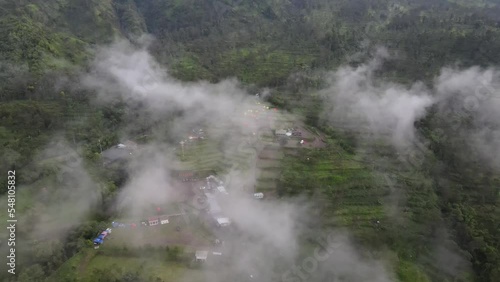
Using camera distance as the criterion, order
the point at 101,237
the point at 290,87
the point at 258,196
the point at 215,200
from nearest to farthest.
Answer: the point at 101,237 < the point at 215,200 < the point at 258,196 < the point at 290,87

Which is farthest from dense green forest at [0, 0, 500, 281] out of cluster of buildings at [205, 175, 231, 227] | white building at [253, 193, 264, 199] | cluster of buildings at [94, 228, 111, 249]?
cluster of buildings at [205, 175, 231, 227]

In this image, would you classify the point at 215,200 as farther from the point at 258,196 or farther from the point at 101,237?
the point at 101,237

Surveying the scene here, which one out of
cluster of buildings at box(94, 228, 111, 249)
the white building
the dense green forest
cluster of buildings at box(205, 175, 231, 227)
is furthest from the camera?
the white building

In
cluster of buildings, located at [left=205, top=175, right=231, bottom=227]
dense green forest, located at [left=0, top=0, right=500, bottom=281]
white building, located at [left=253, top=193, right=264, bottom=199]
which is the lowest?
cluster of buildings, located at [left=205, top=175, right=231, bottom=227]

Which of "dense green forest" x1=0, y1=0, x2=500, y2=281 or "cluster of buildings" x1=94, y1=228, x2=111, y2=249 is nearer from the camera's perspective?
"cluster of buildings" x1=94, y1=228, x2=111, y2=249

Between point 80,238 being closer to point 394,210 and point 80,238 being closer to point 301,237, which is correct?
point 301,237

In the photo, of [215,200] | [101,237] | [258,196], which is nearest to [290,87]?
[258,196]

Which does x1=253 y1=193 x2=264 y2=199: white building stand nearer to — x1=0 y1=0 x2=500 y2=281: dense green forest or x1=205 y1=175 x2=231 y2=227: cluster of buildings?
x1=0 y1=0 x2=500 y2=281: dense green forest

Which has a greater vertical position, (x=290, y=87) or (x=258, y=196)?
(x=290, y=87)
